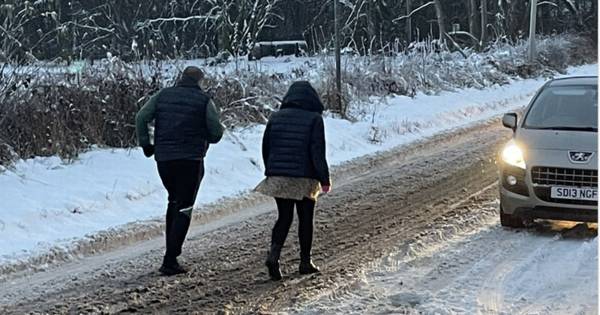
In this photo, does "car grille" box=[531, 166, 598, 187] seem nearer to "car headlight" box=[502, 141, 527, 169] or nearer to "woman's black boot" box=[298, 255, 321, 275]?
"car headlight" box=[502, 141, 527, 169]

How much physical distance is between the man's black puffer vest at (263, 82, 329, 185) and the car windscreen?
3.19 metres

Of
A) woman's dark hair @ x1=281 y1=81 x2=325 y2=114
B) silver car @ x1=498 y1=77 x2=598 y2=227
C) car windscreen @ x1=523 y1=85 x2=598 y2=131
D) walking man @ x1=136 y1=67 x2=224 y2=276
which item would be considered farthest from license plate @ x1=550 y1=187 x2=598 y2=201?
walking man @ x1=136 y1=67 x2=224 y2=276

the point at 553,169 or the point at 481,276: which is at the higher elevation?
the point at 553,169

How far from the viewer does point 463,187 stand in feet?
36.9

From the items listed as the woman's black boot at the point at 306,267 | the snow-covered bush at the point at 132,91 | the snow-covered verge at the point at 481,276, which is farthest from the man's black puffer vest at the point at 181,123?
the snow-covered bush at the point at 132,91

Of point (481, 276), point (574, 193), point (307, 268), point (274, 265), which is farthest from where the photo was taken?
point (574, 193)

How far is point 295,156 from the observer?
23.0 ft

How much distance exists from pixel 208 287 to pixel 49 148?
5.88 m

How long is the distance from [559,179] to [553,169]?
12 centimetres

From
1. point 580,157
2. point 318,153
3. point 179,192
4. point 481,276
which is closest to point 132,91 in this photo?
point 179,192

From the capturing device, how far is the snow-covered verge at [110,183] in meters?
8.84

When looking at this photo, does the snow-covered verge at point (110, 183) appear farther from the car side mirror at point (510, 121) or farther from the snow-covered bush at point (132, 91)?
the car side mirror at point (510, 121)

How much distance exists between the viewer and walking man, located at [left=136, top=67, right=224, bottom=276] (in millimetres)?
7336

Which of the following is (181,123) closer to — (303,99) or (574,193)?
(303,99)
